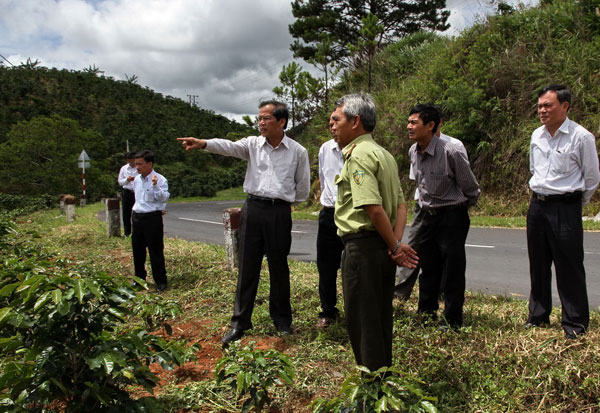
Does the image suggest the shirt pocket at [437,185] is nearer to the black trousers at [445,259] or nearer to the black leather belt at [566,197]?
the black trousers at [445,259]

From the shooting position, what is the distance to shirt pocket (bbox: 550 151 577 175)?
3.65 metres

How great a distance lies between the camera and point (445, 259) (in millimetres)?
3965

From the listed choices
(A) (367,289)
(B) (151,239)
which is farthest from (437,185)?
(B) (151,239)

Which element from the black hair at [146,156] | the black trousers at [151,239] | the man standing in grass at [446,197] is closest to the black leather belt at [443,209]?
the man standing in grass at [446,197]

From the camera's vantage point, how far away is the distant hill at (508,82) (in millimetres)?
14039

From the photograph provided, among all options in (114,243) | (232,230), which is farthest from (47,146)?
(232,230)

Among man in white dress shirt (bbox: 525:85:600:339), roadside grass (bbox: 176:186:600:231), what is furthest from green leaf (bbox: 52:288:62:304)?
roadside grass (bbox: 176:186:600:231)

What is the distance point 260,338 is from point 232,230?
235 centimetres

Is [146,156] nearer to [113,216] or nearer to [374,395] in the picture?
[113,216]

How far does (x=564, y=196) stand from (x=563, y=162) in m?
0.27

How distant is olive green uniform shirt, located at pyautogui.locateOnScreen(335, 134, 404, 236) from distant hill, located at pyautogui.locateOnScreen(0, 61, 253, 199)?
84.9 feet

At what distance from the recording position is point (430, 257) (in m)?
4.19

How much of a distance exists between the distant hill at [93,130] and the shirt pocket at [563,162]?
25.9 meters

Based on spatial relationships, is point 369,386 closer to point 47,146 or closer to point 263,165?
point 263,165
